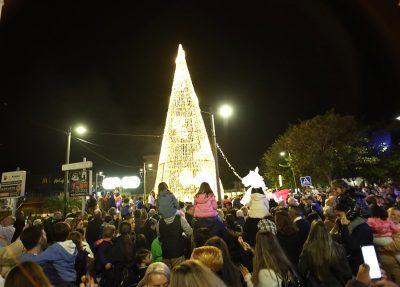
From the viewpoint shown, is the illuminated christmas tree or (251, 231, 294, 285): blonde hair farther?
the illuminated christmas tree

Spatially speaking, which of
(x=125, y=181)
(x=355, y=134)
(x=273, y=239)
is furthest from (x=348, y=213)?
(x=125, y=181)

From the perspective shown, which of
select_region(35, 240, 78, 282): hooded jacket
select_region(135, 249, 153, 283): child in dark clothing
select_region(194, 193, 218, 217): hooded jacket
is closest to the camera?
select_region(35, 240, 78, 282): hooded jacket

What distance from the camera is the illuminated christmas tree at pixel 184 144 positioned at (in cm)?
2155

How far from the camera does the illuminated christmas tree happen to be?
2155 centimetres

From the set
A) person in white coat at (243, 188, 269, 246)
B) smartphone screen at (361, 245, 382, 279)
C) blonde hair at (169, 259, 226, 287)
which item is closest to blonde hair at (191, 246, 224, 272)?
blonde hair at (169, 259, 226, 287)

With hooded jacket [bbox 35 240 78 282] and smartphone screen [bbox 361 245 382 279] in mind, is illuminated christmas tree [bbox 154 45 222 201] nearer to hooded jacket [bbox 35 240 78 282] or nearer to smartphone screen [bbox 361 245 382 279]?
hooded jacket [bbox 35 240 78 282]

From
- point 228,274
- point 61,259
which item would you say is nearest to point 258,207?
point 228,274

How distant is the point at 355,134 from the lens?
1378 inches

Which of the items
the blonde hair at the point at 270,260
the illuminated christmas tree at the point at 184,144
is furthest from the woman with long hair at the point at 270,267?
the illuminated christmas tree at the point at 184,144

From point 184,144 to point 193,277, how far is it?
1930cm

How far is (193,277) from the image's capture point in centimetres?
254

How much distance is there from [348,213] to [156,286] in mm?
3611

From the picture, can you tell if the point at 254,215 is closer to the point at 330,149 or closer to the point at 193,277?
the point at 193,277

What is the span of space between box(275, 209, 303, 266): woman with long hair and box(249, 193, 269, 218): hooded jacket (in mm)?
A: 1615
